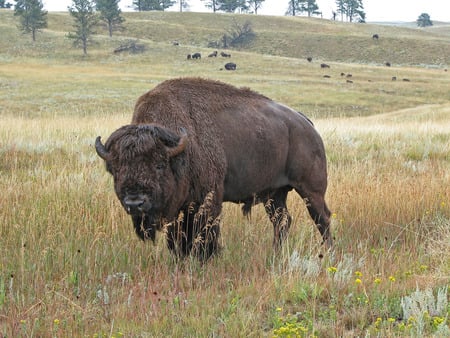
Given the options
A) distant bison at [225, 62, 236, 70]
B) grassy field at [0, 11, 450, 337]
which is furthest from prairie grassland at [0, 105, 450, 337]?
distant bison at [225, 62, 236, 70]

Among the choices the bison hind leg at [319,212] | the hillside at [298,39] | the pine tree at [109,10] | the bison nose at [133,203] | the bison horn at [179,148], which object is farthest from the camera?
the hillside at [298,39]

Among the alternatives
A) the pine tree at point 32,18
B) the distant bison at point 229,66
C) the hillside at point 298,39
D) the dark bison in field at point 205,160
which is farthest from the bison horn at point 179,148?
the hillside at point 298,39

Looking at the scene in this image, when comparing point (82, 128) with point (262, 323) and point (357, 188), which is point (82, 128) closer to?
point (357, 188)

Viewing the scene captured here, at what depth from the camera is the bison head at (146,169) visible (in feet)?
14.0

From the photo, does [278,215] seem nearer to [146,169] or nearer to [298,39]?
[146,169]

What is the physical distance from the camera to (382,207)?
687 cm

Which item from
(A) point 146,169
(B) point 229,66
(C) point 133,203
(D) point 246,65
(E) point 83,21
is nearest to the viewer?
(C) point 133,203

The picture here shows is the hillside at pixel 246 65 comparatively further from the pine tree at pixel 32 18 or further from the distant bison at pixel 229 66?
the pine tree at pixel 32 18

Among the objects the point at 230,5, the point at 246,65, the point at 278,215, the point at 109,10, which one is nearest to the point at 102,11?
the point at 109,10

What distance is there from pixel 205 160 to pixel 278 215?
140 centimetres

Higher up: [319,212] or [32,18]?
[32,18]

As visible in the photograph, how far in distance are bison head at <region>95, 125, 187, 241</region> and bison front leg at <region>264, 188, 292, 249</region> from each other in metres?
1.44

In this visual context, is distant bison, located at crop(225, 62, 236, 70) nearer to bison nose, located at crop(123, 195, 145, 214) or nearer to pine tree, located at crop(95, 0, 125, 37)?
pine tree, located at crop(95, 0, 125, 37)

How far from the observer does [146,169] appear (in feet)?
14.3
